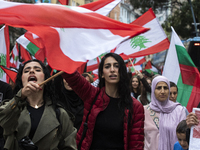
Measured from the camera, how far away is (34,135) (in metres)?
2.96

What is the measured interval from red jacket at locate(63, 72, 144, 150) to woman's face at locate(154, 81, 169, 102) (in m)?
1.46

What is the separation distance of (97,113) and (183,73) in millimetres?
3036

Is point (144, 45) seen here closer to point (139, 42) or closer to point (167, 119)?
point (139, 42)

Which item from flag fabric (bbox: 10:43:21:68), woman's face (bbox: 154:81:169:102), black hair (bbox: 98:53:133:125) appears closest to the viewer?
black hair (bbox: 98:53:133:125)

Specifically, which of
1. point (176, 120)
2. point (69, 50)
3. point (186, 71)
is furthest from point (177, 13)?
point (69, 50)

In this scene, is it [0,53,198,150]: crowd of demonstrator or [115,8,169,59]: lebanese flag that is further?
[115,8,169,59]: lebanese flag

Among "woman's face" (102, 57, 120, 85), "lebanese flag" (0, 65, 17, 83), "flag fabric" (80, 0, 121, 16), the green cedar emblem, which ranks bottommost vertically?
"lebanese flag" (0, 65, 17, 83)

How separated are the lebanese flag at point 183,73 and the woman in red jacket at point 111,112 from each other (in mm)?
2519

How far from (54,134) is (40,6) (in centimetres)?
125

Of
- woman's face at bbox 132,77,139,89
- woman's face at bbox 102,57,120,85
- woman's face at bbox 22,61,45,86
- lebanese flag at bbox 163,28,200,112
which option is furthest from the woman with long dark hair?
woman's face at bbox 132,77,139,89

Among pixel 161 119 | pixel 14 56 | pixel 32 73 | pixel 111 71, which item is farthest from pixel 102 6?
pixel 14 56

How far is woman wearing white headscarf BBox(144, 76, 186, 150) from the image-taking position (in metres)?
4.54

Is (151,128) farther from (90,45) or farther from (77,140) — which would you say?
(90,45)

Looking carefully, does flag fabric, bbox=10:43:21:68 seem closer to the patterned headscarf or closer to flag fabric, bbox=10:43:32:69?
flag fabric, bbox=10:43:32:69
